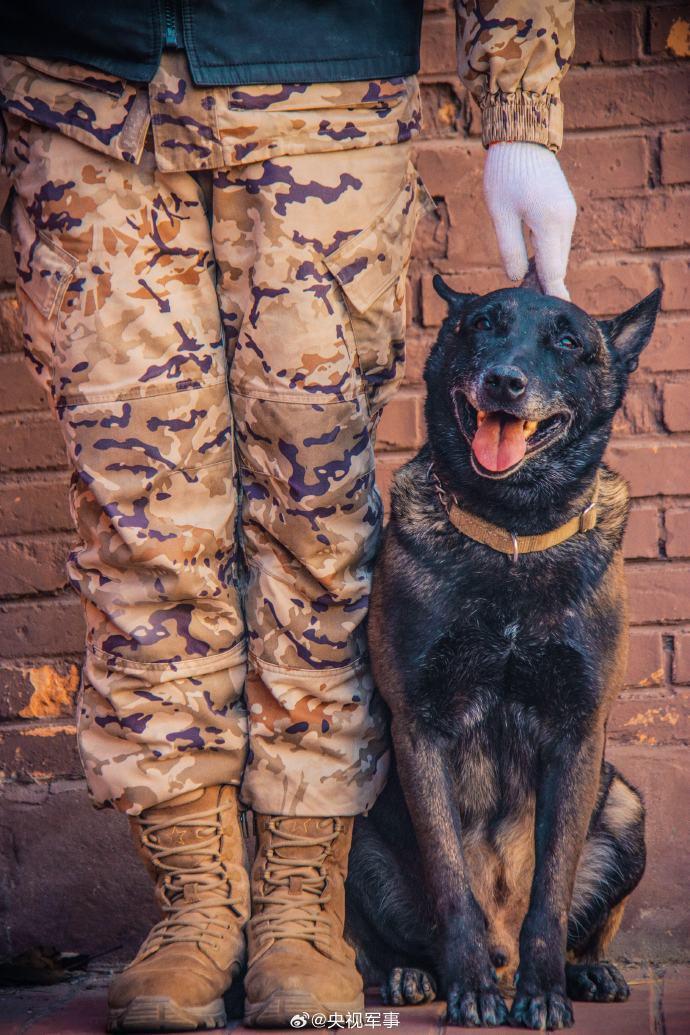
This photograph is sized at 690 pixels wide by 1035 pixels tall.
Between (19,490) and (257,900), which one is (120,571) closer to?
(257,900)

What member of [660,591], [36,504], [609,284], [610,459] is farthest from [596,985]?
[36,504]

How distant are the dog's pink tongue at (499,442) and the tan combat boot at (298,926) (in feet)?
2.29

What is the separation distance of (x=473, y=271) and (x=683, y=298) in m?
0.47

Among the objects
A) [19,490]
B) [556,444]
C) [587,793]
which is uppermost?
[556,444]

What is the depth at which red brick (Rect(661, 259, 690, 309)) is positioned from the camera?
8.55 feet

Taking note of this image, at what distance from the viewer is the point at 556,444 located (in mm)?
2189

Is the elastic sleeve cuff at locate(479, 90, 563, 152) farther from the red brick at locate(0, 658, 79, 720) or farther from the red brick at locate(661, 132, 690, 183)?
the red brick at locate(0, 658, 79, 720)

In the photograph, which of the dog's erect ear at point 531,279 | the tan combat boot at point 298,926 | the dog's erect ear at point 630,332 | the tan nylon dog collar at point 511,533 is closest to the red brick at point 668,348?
the dog's erect ear at point 630,332

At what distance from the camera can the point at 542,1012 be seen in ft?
6.15

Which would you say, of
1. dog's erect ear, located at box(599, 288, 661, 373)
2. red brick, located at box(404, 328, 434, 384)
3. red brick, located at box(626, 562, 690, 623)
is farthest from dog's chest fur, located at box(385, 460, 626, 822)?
red brick, located at box(404, 328, 434, 384)

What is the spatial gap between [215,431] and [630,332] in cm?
88

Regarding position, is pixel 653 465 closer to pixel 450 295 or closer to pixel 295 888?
pixel 450 295

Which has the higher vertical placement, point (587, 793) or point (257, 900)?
point (587, 793)

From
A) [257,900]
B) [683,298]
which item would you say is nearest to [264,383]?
[257,900]
